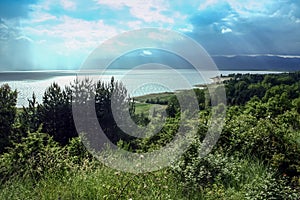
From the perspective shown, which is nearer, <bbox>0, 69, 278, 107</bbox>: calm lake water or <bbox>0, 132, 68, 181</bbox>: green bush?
<bbox>0, 132, 68, 181</bbox>: green bush

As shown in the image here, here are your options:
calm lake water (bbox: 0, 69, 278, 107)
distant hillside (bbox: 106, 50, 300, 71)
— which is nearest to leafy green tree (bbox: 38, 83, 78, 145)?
calm lake water (bbox: 0, 69, 278, 107)

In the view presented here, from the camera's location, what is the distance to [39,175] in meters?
2.98

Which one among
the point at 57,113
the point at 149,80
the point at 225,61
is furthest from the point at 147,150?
the point at 225,61

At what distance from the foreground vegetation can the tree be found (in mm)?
15

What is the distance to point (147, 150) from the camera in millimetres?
3725

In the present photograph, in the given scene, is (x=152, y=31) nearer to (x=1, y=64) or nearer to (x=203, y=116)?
(x=203, y=116)

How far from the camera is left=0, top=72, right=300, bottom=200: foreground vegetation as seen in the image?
246 cm

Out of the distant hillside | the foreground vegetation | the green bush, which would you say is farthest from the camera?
the distant hillside

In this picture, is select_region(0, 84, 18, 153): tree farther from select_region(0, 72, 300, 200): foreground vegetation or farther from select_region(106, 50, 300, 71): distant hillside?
select_region(106, 50, 300, 71): distant hillside

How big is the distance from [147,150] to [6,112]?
245 centimetres

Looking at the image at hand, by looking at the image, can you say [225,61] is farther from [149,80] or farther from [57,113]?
[57,113]

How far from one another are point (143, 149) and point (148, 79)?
37.6 inches

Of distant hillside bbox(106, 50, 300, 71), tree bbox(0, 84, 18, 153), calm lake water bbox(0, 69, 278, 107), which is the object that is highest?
distant hillside bbox(106, 50, 300, 71)

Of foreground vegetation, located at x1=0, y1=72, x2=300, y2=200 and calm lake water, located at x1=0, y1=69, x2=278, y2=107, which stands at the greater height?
calm lake water, located at x1=0, y1=69, x2=278, y2=107
